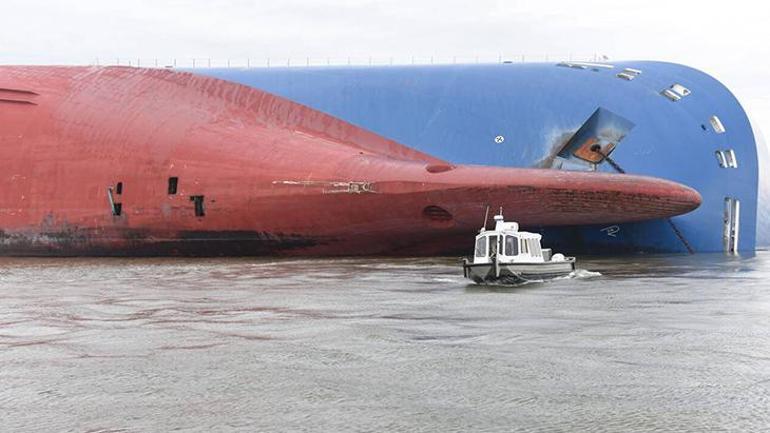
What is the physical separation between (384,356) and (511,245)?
14.4 meters

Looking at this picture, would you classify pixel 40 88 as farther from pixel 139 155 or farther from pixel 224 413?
pixel 224 413

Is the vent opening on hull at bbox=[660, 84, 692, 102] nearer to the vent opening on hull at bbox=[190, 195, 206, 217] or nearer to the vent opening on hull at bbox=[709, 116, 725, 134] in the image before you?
the vent opening on hull at bbox=[709, 116, 725, 134]

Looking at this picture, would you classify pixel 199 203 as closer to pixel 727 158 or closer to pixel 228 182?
pixel 228 182

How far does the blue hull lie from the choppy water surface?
13411 mm

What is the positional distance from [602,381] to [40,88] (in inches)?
1353

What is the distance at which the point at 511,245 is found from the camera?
29.2m

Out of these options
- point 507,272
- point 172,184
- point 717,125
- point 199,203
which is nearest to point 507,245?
point 507,272

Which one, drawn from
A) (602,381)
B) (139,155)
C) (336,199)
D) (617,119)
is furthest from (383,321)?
(617,119)

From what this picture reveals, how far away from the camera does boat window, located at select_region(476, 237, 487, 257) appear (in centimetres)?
2934

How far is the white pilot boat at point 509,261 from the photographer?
27.9 metres

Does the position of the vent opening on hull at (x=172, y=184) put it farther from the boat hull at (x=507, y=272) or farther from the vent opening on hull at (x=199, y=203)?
the boat hull at (x=507, y=272)

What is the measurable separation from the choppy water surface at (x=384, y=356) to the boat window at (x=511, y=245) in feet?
4.46

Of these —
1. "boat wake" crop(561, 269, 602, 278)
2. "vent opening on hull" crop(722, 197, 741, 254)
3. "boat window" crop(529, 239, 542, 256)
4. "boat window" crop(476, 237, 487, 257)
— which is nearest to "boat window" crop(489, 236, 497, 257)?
"boat window" crop(476, 237, 487, 257)

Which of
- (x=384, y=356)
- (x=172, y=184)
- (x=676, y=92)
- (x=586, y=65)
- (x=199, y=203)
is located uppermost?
(x=586, y=65)
